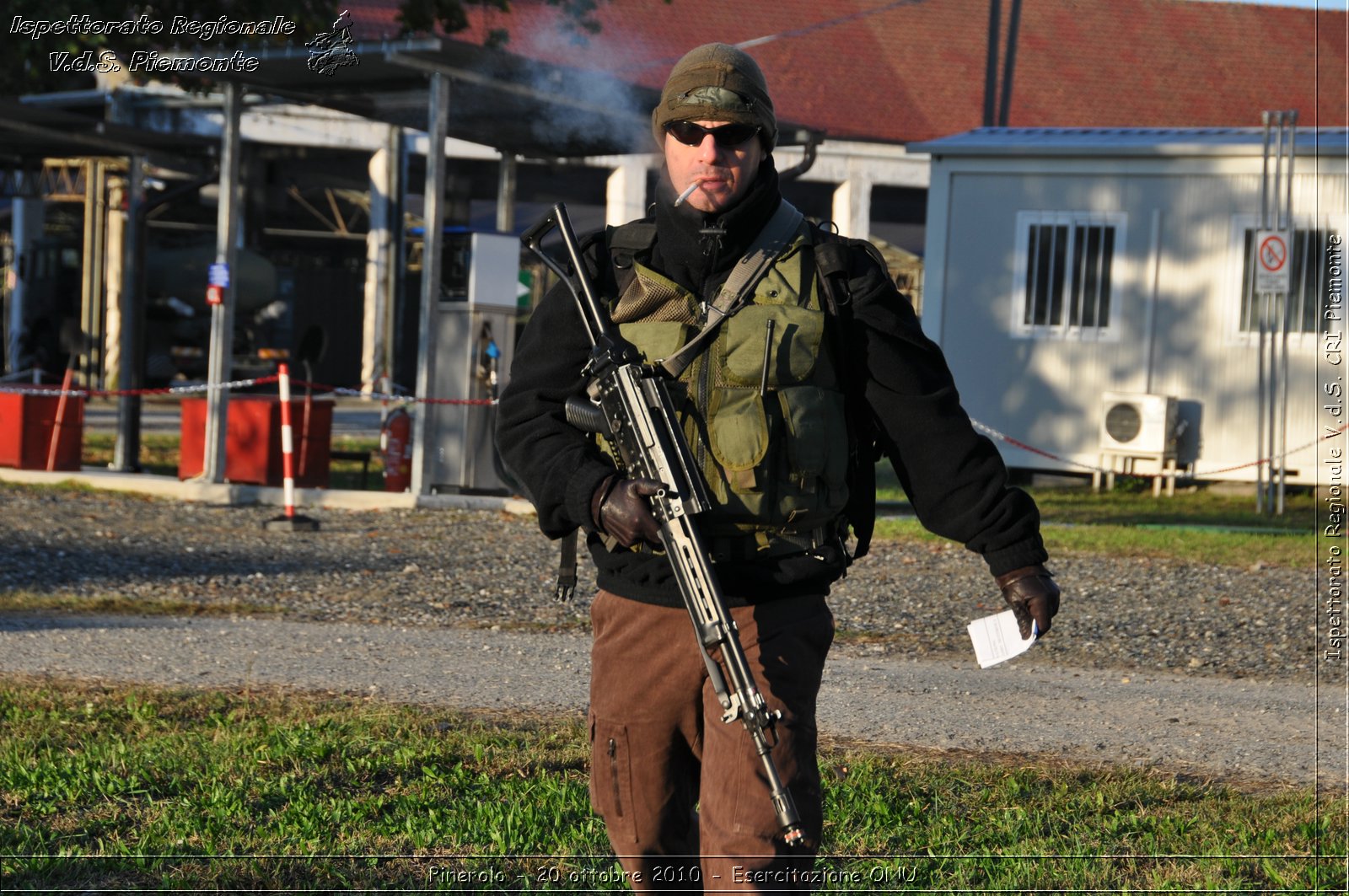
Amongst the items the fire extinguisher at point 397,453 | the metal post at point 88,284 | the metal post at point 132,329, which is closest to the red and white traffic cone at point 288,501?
the fire extinguisher at point 397,453

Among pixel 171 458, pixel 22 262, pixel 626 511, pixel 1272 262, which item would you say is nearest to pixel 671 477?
pixel 626 511

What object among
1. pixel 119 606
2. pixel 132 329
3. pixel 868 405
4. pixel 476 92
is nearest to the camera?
pixel 868 405

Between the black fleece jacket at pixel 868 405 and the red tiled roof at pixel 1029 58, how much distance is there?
27.7 metres

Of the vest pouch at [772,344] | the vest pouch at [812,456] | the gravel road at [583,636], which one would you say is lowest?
the gravel road at [583,636]

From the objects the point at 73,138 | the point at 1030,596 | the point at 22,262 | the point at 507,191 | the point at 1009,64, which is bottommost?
the point at 1030,596

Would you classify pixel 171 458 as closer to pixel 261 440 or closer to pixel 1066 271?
pixel 261 440

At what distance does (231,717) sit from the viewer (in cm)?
600

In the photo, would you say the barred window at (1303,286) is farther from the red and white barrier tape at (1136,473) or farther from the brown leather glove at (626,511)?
the brown leather glove at (626,511)

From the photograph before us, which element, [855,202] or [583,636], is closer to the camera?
[583,636]

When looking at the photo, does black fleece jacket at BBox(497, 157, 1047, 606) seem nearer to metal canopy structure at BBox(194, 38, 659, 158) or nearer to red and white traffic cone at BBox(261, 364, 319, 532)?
red and white traffic cone at BBox(261, 364, 319, 532)

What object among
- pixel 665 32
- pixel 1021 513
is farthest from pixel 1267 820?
pixel 665 32

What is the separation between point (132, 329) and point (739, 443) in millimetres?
13168

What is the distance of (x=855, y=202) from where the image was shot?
29469 millimetres

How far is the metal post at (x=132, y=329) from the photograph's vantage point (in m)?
15.0
